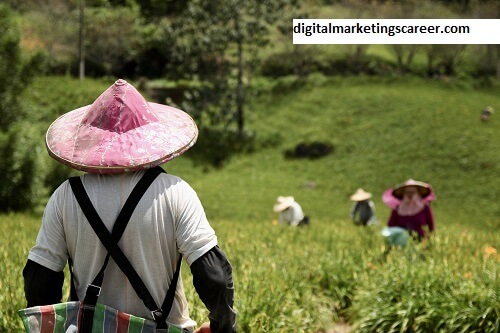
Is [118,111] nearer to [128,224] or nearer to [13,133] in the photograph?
[128,224]

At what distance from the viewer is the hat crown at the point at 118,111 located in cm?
253

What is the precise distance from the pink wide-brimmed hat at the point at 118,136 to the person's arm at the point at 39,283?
40cm

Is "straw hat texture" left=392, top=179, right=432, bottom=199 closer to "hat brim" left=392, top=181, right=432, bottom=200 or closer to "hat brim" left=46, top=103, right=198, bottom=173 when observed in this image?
"hat brim" left=392, top=181, right=432, bottom=200

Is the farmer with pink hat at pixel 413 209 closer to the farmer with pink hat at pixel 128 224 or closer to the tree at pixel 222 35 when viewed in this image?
the farmer with pink hat at pixel 128 224

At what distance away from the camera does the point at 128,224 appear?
7.89 feet

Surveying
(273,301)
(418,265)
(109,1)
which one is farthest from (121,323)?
(109,1)

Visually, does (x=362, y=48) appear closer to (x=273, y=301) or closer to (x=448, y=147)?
(x=448, y=147)

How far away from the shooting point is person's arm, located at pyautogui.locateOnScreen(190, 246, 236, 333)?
2.42 meters

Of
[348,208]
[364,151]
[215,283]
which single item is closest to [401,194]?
[215,283]

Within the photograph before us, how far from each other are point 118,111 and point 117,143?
131 mm

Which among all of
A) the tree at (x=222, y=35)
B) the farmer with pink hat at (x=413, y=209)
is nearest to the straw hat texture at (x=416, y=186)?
the farmer with pink hat at (x=413, y=209)

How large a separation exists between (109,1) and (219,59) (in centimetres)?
1315

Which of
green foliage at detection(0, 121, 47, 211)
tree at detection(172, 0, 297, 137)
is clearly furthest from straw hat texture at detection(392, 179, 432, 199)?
tree at detection(172, 0, 297, 137)

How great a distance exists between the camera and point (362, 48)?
30438 mm
